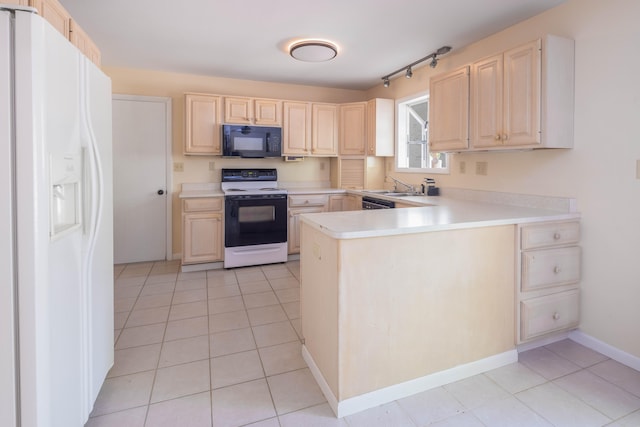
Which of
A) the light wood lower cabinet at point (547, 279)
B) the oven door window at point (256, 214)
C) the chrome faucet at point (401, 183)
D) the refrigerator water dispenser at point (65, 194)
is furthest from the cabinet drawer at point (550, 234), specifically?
the oven door window at point (256, 214)

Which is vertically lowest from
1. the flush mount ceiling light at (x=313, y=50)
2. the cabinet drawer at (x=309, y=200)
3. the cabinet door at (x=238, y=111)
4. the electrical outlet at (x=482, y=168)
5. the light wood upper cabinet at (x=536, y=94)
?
the cabinet drawer at (x=309, y=200)

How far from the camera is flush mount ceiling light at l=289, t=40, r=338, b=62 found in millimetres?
3143

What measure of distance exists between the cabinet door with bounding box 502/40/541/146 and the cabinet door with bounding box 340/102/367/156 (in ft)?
7.54

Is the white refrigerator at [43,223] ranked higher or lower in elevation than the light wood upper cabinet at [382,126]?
lower

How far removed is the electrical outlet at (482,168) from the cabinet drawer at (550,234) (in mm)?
912

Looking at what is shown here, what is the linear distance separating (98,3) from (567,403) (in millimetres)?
3860

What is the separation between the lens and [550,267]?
213cm

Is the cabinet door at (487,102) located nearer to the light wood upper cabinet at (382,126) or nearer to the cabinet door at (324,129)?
the light wood upper cabinet at (382,126)

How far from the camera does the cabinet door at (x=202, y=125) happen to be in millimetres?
3965

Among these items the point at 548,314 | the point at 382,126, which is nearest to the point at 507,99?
the point at 548,314

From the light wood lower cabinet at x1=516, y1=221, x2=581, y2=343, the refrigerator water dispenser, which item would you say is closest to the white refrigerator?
the refrigerator water dispenser

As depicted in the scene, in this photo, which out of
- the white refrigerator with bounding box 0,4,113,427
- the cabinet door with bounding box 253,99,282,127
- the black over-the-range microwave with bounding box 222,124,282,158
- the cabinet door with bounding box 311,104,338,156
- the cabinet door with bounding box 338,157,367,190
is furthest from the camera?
the cabinet door with bounding box 338,157,367,190

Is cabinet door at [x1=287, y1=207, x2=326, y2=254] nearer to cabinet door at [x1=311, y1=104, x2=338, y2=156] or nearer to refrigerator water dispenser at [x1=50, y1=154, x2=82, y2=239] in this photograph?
cabinet door at [x1=311, y1=104, x2=338, y2=156]

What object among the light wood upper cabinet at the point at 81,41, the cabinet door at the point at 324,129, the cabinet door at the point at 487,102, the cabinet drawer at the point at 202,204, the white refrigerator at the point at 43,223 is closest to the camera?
the white refrigerator at the point at 43,223
